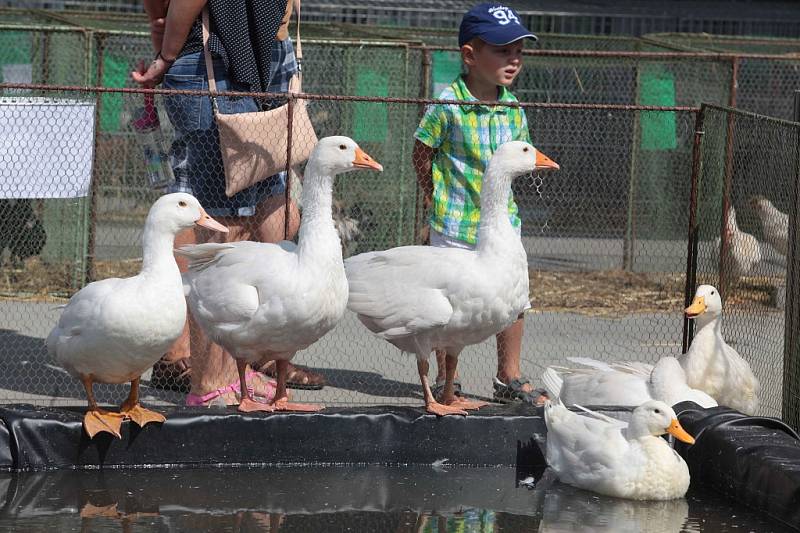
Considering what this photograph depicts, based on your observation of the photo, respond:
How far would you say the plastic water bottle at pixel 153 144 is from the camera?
6734mm

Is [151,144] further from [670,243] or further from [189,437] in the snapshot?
[670,243]

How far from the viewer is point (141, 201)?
399 inches

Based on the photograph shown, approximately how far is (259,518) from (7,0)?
1087cm

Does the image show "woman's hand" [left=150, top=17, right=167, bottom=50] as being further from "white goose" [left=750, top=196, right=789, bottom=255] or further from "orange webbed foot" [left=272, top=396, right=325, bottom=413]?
"white goose" [left=750, top=196, right=789, bottom=255]

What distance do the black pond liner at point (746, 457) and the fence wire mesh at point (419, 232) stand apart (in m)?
1.70

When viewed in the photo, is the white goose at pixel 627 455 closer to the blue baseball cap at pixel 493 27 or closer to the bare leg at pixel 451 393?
the bare leg at pixel 451 393

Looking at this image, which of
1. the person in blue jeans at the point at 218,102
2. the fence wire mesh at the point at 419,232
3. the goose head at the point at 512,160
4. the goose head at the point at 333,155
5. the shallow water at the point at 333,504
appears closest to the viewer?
the shallow water at the point at 333,504

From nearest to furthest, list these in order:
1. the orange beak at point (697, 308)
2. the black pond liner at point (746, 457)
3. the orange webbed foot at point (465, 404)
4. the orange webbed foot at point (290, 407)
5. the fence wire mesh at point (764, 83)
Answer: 1. the black pond liner at point (746, 457)
2. the orange webbed foot at point (290, 407)
3. the orange webbed foot at point (465, 404)
4. the orange beak at point (697, 308)
5. the fence wire mesh at point (764, 83)

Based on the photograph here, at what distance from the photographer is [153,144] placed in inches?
275

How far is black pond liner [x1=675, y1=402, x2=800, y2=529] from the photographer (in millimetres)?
5117

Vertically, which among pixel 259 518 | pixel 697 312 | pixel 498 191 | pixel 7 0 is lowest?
pixel 259 518

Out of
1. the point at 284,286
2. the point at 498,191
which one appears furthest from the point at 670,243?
the point at 284,286

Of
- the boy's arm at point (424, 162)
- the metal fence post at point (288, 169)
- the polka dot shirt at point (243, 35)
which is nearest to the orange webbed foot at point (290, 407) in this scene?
the metal fence post at point (288, 169)

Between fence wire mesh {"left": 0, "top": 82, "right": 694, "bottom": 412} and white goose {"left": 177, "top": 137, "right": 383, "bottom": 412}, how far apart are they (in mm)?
1364
